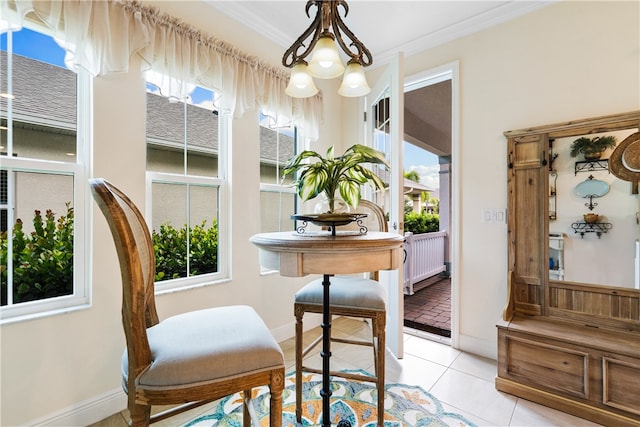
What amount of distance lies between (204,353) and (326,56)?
4.33 feet

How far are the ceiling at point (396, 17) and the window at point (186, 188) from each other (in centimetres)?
75

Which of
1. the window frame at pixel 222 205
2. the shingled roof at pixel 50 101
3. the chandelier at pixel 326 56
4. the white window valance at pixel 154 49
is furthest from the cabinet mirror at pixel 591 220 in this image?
the shingled roof at pixel 50 101

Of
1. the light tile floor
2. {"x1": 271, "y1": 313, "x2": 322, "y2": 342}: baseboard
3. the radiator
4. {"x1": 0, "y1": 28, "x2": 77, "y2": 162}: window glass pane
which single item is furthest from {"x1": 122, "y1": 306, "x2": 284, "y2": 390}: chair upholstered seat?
the radiator

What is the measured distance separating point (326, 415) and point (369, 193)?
6.32ft

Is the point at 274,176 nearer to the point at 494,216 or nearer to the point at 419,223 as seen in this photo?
the point at 494,216

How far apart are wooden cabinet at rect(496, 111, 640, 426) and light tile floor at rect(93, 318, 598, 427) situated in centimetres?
11

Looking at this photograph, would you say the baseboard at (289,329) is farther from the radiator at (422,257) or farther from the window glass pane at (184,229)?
the radiator at (422,257)

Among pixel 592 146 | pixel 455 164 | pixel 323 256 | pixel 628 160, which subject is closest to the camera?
pixel 323 256

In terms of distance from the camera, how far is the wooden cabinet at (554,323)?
1512 mm

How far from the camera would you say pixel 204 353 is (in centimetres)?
88

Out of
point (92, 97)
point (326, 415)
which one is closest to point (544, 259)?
point (326, 415)

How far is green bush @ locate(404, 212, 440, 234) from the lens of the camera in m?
5.34

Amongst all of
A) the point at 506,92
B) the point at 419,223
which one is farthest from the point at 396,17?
the point at 419,223

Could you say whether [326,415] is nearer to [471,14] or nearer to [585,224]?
[585,224]
